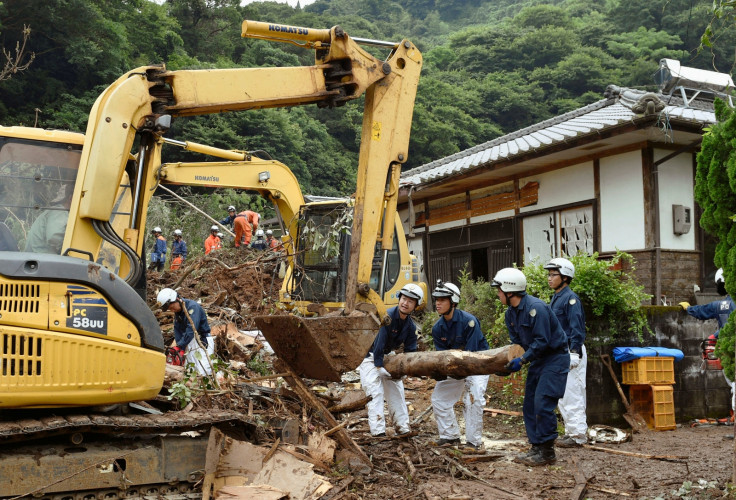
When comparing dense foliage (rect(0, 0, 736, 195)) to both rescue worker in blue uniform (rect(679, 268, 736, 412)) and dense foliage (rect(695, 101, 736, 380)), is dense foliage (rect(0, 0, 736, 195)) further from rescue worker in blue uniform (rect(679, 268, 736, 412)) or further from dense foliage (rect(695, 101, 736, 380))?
dense foliage (rect(695, 101, 736, 380))

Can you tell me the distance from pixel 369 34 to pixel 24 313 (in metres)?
45.6

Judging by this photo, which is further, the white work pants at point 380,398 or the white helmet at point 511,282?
the white work pants at point 380,398

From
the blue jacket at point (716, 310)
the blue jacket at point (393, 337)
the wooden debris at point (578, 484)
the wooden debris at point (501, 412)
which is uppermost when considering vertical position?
the blue jacket at point (716, 310)

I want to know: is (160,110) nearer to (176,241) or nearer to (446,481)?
(446,481)

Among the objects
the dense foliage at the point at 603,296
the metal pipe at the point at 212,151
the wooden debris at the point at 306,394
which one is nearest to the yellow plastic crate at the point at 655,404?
the dense foliage at the point at 603,296

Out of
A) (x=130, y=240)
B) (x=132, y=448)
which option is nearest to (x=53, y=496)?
(x=132, y=448)

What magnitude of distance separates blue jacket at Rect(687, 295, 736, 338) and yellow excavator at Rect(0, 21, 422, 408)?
4381 mm

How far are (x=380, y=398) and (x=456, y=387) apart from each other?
2.82ft

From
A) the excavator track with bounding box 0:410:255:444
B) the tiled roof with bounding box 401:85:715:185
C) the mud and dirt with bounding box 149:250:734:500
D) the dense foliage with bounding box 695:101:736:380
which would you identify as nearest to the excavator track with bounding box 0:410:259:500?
the excavator track with bounding box 0:410:255:444

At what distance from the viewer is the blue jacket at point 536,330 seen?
6.48 metres

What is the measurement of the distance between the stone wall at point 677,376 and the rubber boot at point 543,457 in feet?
6.55

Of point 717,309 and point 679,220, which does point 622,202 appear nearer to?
point 679,220

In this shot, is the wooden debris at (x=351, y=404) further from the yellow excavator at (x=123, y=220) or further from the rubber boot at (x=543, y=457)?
the rubber boot at (x=543, y=457)

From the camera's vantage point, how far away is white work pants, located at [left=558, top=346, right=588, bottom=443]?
7439 millimetres
